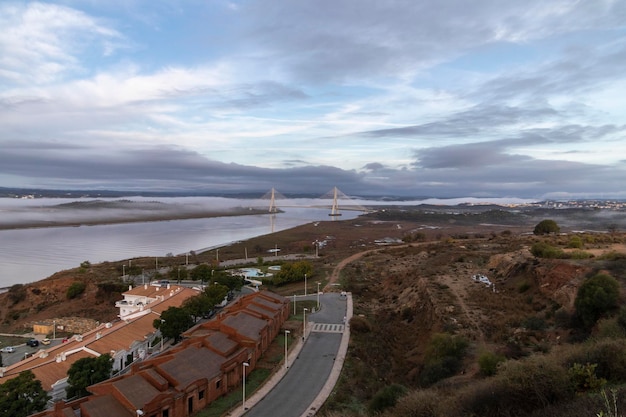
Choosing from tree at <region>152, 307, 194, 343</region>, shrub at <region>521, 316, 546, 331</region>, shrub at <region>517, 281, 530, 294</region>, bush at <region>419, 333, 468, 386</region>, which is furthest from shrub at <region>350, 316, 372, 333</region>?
shrub at <region>517, 281, 530, 294</region>

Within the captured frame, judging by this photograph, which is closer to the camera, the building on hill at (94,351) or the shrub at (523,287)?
the building on hill at (94,351)

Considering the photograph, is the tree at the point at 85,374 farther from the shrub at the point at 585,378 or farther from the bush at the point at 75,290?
the bush at the point at 75,290

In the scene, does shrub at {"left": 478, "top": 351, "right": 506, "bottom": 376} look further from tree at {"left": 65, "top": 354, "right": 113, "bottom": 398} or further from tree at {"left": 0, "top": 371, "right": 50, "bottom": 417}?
tree at {"left": 0, "top": 371, "right": 50, "bottom": 417}

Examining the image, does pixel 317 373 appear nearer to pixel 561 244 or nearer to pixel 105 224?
pixel 561 244

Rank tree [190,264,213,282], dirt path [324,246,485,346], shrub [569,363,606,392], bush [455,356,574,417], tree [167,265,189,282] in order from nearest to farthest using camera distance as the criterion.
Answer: bush [455,356,574,417], shrub [569,363,606,392], dirt path [324,246,485,346], tree [190,264,213,282], tree [167,265,189,282]

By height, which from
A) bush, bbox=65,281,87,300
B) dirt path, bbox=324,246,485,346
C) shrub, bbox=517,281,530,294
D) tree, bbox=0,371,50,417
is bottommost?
bush, bbox=65,281,87,300

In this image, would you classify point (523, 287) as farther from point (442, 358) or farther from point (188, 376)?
point (188, 376)

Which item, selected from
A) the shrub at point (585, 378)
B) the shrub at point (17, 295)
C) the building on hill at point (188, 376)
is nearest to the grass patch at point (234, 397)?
the building on hill at point (188, 376)
